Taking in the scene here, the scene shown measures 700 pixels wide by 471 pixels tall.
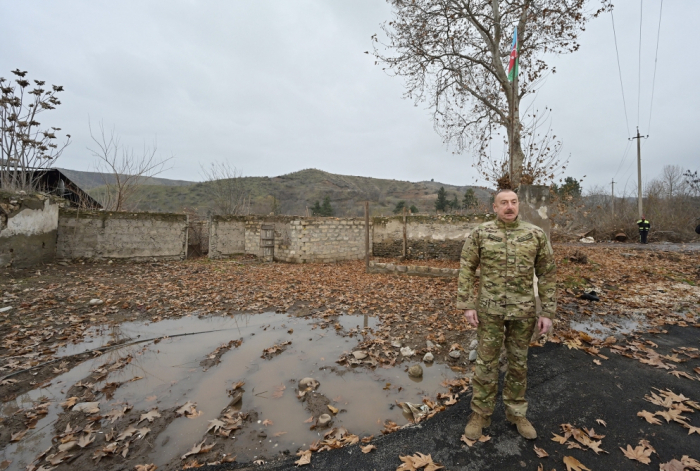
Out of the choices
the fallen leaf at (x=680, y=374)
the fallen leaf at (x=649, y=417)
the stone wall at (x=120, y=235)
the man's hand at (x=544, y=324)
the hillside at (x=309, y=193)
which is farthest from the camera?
the hillside at (x=309, y=193)

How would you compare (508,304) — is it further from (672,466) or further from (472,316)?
(672,466)

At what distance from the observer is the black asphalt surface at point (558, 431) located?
2.26 m

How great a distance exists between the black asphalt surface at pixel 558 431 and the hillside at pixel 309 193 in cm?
3409

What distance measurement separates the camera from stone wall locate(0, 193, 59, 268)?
26.0 ft

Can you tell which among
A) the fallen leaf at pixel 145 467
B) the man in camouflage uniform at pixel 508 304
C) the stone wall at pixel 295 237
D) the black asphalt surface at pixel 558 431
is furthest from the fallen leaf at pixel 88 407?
the stone wall at pixel 295 237

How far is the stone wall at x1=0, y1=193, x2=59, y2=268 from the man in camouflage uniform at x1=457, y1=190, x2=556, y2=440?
11659 mm

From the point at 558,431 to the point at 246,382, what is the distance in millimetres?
3325

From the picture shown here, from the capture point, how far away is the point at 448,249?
12.8 metres

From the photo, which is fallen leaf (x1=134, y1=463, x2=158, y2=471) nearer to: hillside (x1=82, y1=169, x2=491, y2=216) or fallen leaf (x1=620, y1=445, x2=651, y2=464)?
fallen leaf (x1=620, y1=445, x2=651, y2=464)

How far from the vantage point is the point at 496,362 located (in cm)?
257

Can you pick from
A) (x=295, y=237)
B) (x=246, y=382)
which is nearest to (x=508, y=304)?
(x=246, y=382)

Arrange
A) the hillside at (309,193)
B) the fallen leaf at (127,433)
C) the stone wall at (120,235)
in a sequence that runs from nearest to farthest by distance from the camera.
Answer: the fallen leaf at (127,433) → the stone wall at (120,235) → the hillside at (309,193)

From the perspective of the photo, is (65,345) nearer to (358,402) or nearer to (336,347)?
(336,347)

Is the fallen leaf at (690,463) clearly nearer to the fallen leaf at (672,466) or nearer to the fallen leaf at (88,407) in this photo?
the fallen leaf at (672,466)
